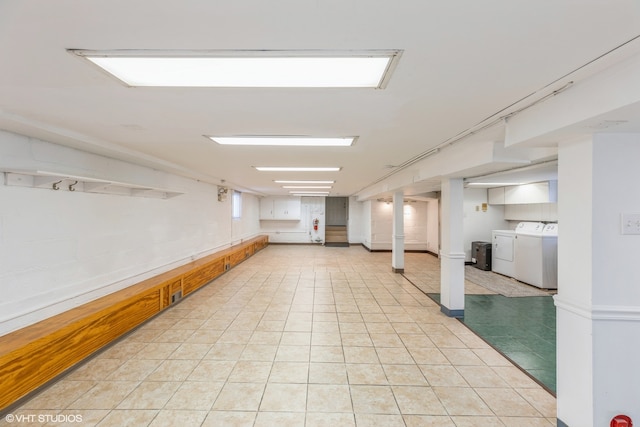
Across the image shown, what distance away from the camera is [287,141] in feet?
9.37

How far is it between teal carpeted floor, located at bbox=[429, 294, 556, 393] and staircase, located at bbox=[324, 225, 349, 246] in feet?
27.4

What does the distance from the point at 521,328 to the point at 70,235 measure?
5.86 m

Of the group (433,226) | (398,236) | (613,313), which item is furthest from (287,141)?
(433,226)

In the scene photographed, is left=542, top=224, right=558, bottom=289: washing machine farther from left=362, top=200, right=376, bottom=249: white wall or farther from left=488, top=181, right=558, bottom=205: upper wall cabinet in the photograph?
left=362, top=200, right=376, bottom=249: white wall

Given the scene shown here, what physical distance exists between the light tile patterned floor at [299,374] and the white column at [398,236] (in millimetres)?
2691

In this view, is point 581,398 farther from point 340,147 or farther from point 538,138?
point 340,147

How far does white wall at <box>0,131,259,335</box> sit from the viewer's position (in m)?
2.43

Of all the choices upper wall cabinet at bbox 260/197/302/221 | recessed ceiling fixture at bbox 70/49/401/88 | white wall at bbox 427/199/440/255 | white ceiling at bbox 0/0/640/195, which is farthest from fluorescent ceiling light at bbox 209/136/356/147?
upper wall cabinet at bbox 260/197/302/221

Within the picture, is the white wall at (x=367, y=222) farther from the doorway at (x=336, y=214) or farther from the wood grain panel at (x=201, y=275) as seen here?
the wood grain panel at (x=201, y=275)

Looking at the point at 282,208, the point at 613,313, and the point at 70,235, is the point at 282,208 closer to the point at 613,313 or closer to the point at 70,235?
the point at 70,235

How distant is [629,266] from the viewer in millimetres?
1753

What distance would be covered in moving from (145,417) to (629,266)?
11.9ft

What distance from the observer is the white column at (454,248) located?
13.5 ft

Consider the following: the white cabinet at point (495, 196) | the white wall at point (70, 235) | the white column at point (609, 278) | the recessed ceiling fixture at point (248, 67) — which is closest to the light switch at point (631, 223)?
the white column at point (609, 278)
